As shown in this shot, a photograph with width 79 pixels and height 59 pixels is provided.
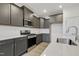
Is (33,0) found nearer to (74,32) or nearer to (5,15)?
(5,15)

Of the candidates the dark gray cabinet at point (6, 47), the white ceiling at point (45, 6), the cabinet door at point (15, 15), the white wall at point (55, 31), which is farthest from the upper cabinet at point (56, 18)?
the dark gray cabinet at point (6, 47)

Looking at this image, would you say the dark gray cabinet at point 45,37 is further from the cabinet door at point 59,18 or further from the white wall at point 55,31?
the cabinet door at point 59,18

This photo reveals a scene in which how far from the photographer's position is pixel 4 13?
3.23 metres

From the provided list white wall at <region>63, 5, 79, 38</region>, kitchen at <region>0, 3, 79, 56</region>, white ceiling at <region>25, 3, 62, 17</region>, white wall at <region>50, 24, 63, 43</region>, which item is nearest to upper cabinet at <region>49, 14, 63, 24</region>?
kitchen at <region>0, 3, 79, 56</region>

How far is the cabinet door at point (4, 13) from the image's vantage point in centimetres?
309

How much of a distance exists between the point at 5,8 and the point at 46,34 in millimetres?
5346

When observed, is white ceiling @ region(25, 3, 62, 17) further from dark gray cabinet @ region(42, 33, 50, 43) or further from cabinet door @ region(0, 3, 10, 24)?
dark gray cabinet @ region(42, 33, 50, 43)

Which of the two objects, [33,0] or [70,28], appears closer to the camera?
[33,0]

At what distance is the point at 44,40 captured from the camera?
27.5 feet

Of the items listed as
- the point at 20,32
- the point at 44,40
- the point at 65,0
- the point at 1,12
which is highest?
the point at 1,12

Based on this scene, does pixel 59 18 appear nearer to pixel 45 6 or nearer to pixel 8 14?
pixel 45 6

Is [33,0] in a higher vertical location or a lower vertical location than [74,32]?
higher

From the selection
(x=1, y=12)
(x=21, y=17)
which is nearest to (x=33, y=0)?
(x=1, y=12)

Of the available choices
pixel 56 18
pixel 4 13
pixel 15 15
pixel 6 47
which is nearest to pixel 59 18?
pixel 56 18
